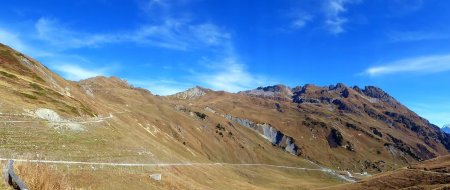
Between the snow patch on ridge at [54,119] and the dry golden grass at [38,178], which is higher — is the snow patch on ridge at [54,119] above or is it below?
above

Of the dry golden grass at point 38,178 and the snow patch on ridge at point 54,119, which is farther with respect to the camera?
the snow patch on ridge at point 54,119

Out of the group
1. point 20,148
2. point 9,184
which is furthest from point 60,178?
point 20,148

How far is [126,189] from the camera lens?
62406 mm

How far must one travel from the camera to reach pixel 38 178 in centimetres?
1518

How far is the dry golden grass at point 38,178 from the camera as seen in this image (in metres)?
15.0

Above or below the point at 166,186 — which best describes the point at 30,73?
above

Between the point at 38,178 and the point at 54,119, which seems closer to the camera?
the point at 38,178

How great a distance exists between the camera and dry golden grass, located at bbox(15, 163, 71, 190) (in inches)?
589

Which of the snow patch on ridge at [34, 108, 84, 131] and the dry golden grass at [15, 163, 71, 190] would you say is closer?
the dry golden grass at [15, 163, 71, 190]

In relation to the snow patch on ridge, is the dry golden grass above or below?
below

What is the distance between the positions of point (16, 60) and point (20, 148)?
9733 centimetres

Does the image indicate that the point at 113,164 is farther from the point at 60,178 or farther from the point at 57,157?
the point at 60,178

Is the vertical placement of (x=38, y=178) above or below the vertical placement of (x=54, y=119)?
below

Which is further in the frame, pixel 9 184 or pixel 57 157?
pixel 57 157
